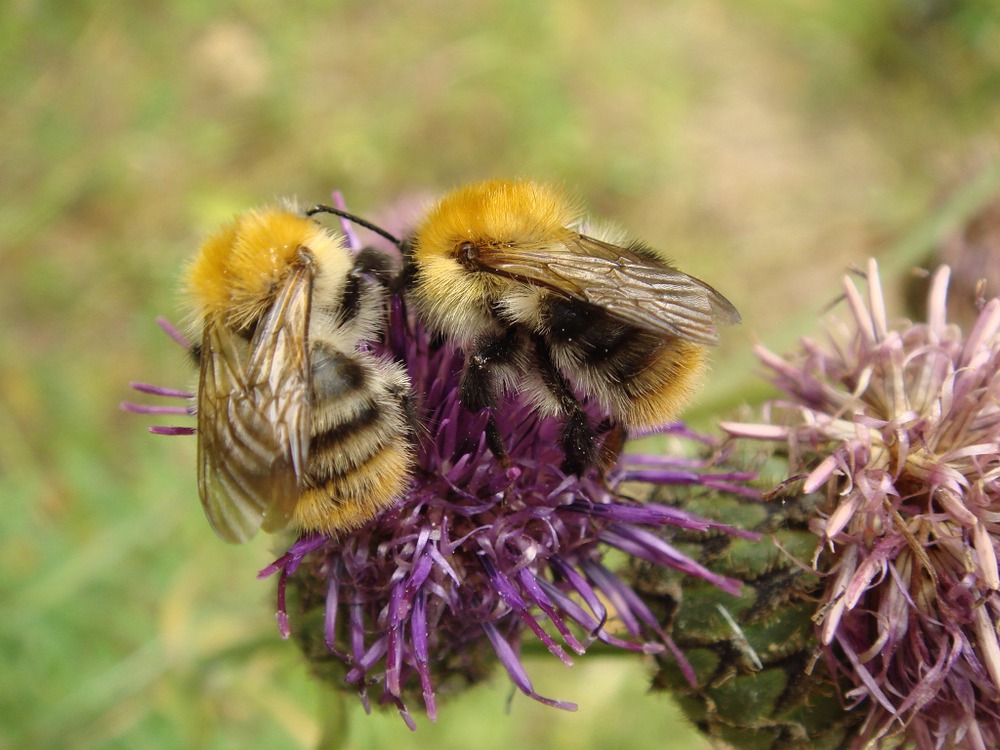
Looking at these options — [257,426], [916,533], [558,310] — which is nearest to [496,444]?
[558,310]

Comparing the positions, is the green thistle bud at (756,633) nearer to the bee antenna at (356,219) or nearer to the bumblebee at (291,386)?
the bumblebee at (291,386)

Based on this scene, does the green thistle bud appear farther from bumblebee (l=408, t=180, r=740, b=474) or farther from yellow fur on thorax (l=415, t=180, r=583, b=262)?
yellow fur on thorax (l=415, t=180, r=583, b=262)

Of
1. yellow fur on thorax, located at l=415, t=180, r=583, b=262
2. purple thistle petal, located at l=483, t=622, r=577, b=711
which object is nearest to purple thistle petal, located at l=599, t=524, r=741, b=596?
purple thistle petal, located at l=483, t=622, r=577, b=711

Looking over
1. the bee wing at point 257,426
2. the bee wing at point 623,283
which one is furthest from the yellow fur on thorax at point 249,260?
the bee wing at point 623,283

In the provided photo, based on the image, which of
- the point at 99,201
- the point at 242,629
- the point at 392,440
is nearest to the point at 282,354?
the point at 392,440

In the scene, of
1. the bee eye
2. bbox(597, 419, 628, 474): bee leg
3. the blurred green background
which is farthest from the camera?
the blurred green background
